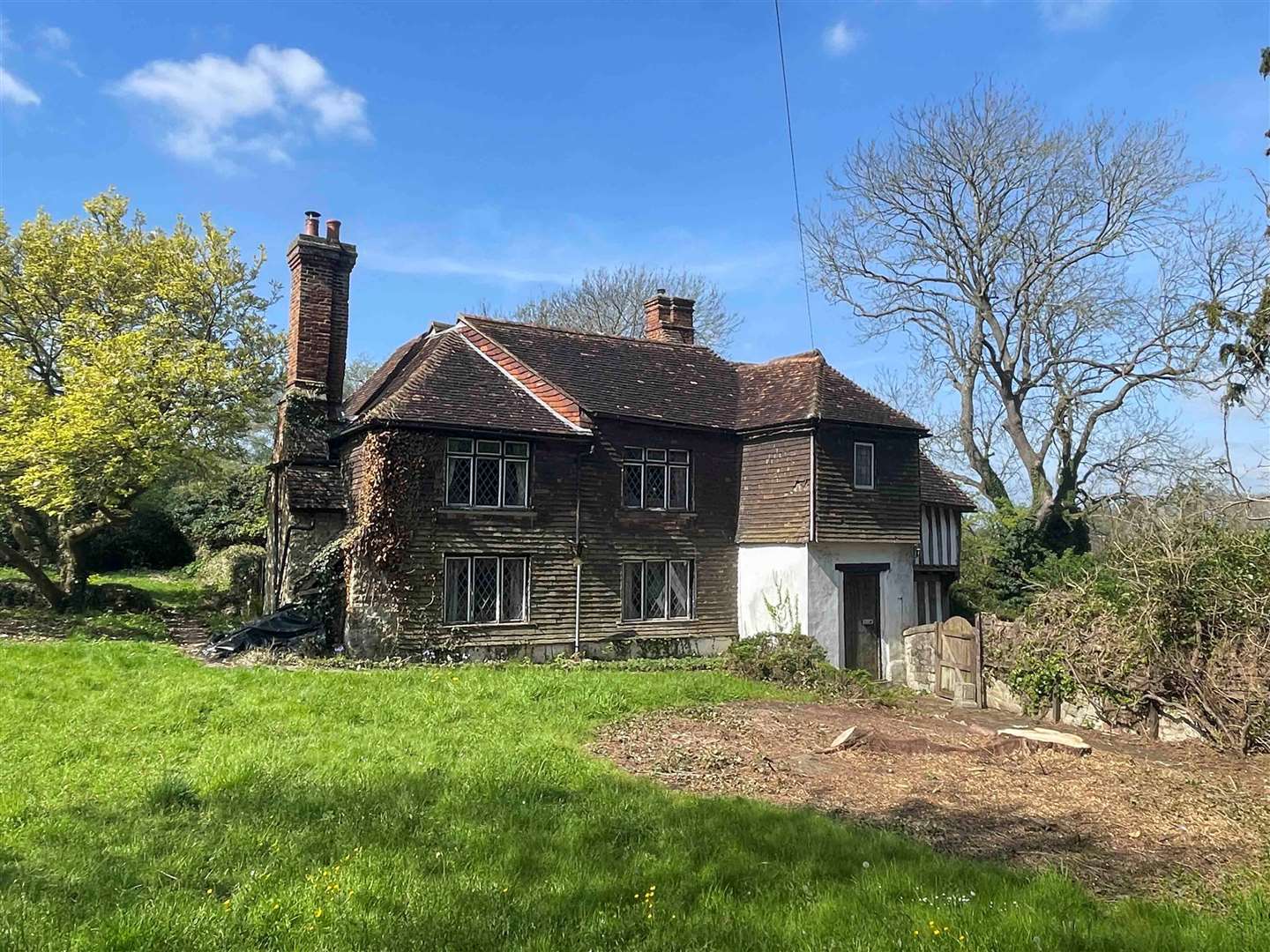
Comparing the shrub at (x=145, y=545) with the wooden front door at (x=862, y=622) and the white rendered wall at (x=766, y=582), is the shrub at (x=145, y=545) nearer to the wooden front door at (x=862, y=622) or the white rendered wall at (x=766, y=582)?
the white rendered wall at (x=766, y=582)

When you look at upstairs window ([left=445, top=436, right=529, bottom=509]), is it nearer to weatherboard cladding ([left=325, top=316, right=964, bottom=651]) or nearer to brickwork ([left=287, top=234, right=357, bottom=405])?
weatherboard cladding ([left=325, top=316, right=964, bottom=651])

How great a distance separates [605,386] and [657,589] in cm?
520

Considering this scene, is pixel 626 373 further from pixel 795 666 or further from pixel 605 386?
pixel 795 666

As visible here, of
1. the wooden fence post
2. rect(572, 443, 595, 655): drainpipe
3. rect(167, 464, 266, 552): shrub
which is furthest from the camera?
rect(167, 464, 266, 552): shrub

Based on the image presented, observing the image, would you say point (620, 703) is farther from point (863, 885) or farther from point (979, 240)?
point (979, 240)

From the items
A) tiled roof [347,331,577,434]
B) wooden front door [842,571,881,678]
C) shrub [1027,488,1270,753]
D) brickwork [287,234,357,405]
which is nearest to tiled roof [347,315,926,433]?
tiled roof [347,331,577,434]

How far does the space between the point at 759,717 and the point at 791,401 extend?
10.7m

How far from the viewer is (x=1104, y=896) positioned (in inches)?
238

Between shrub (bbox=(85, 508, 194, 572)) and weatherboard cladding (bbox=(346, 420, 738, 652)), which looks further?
shrub (bbox=(85, 508, 194, 572))

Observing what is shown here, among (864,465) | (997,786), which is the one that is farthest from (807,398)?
(997,786)

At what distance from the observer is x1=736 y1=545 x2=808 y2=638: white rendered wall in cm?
2023

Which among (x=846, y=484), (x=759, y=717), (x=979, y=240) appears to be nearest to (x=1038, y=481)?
(x=979, y=240)

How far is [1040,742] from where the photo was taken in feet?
36.4

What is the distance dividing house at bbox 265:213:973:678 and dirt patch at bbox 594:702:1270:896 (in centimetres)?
736
